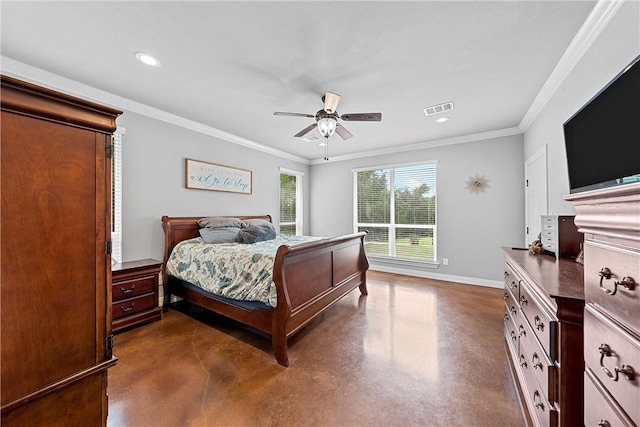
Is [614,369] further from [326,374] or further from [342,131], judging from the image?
[342,131]

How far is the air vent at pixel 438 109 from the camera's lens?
3027 mm

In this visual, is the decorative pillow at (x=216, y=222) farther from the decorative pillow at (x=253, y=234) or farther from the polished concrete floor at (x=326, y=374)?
the polished concrete floor at (x=326, y=374)

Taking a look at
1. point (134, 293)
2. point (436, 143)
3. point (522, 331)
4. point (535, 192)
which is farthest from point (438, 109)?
point (134, 293)

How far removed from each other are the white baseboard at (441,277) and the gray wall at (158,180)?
3.20 meters

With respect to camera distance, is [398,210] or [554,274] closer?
[554,274]

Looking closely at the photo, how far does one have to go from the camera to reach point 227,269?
2.58 m

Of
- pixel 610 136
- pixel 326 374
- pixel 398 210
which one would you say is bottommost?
pixel 326 374

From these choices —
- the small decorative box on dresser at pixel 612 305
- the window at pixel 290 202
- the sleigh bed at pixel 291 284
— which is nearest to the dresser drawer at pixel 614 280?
the small decorative box on dresser at pixel 612 305

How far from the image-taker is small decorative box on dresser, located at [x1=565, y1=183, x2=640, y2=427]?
22.4 inches

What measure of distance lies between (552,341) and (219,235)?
11.3ft

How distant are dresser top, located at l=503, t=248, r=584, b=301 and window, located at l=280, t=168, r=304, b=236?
437 centimetres

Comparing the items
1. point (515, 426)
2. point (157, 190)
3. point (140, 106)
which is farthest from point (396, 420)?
point (140, 106)

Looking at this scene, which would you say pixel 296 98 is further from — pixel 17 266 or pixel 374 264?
pixel 374 264

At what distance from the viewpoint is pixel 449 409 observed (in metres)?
1.60
